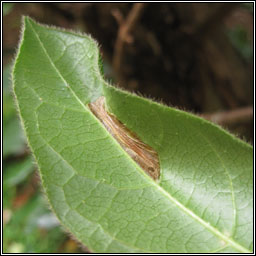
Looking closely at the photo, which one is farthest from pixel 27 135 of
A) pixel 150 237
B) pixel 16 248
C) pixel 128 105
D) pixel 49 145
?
pixel 16 248

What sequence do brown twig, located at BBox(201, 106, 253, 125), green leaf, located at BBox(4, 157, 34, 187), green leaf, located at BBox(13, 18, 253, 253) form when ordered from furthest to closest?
green leaf, located at BBox(4, 157, 34, 187)
brown twig, located at BBox(201, 106, 253, 125)
green leaf, located at BBox(13, 18, 253, 253)

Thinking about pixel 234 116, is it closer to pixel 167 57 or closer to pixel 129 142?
pixel 167 57

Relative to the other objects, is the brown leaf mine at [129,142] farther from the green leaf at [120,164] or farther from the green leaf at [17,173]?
the green leaf at [17,173]

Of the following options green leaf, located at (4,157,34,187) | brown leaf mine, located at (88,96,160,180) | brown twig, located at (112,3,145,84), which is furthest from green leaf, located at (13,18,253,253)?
green leaf, located at (4,157,34,187)

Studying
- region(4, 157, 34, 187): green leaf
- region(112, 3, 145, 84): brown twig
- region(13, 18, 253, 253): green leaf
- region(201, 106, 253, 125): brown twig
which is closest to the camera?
region(13, 18, 253, 253): green leaf

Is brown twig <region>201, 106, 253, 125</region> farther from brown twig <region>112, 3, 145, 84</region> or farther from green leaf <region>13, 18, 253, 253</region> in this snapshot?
green leaf <region>13, 18, 253, 253</region>

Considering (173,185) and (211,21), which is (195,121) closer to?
(173,185)
